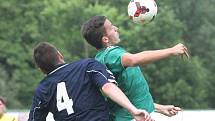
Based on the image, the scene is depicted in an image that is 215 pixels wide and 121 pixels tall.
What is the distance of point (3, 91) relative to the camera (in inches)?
1731

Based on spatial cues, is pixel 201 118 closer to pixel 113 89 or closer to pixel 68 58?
pixel 113 89

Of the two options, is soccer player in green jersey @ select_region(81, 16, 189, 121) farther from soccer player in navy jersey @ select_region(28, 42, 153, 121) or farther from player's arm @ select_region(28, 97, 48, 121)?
player's arm @ select_region(28, 97, 48, 121)

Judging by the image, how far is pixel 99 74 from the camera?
4.94m

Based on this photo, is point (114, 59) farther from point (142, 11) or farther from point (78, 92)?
point (142, 11)

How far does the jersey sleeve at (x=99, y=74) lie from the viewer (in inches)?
193

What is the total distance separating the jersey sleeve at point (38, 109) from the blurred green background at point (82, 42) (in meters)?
43.4

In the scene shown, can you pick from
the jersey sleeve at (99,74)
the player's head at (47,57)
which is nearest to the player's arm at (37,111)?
the player's head at (47,57)

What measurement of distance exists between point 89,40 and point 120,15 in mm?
48676

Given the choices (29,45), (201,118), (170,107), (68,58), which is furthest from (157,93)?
(170,107)

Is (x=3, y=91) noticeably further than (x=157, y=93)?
No

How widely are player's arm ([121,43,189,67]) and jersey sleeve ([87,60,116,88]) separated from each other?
Result: 183 mm

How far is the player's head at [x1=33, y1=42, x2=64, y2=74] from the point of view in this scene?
5.07m

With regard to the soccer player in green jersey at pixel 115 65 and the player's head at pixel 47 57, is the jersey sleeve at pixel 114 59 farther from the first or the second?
the player's head at pixel 47 57

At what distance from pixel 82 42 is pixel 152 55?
155 ft
